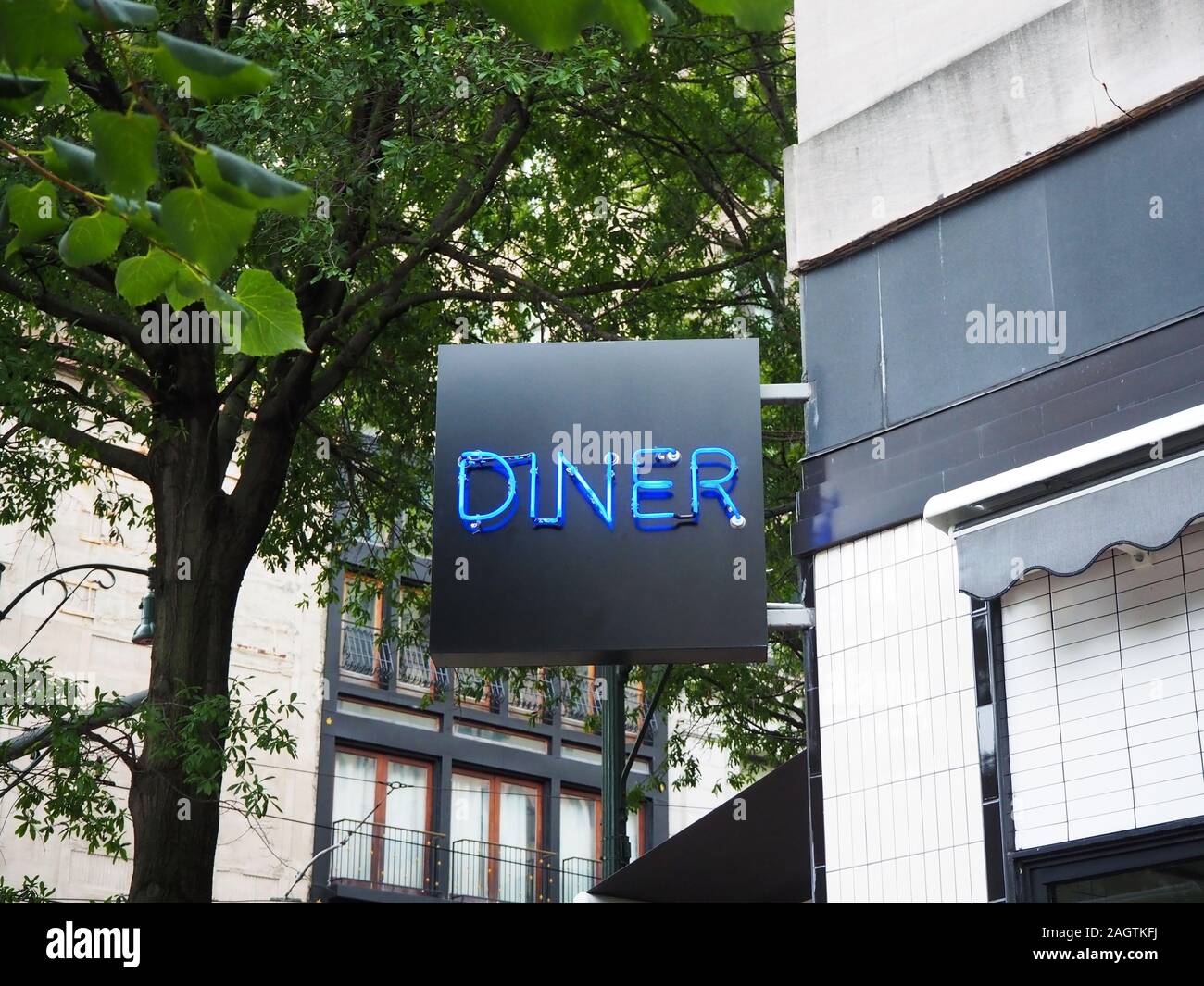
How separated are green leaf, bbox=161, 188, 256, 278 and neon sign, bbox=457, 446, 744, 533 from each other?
180 inches

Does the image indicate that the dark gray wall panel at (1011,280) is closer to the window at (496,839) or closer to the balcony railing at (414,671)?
the window at (496,839)

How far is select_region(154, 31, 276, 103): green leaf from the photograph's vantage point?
3568 mm

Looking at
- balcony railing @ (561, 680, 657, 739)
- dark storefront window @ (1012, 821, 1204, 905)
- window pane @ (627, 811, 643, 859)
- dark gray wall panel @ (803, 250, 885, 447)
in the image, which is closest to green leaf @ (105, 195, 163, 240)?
dark storefront window @ (1012, 821, 1204, 905)

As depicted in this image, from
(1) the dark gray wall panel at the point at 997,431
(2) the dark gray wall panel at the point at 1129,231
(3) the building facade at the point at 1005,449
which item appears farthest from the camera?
(2) the dark gray wall panel at the point at 1129,231

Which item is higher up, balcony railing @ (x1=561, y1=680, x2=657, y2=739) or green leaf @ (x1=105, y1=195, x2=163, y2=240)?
balcony railing @ (x1=561, y1=680, x2=657, y2=739)

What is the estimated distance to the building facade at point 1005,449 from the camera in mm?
6730

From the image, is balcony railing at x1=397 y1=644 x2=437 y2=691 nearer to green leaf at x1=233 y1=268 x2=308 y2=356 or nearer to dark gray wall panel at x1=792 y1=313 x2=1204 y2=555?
dark gray wall panel at x1=792 y1=313 x2=1204 y2=555

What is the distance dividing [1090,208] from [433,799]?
71.5 feet

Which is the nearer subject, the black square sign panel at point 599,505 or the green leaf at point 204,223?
the green leaf at point 204,223

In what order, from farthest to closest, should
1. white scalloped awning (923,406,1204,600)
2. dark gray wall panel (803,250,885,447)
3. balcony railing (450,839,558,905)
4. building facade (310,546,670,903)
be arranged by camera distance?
balcony railing (450,839,558,905) → building facade (310,546,670,903) → dark gray wall panel (803,250,885,447) → white scalloped awning (923,406,1204,600)

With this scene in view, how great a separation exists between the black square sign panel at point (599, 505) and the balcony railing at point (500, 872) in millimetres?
19039

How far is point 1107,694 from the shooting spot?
6.91 metres

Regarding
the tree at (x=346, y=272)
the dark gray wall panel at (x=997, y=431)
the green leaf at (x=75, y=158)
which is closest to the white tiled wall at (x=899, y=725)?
the dark gray wall panel at (x=997, y=431)

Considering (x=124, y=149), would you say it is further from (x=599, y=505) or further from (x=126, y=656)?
(x=126, y=656)
